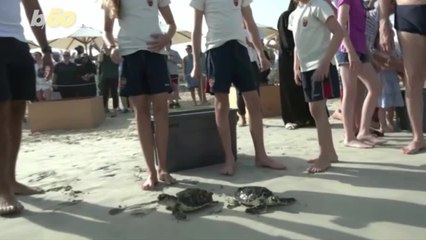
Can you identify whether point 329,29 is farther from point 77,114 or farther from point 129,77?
point 77,114

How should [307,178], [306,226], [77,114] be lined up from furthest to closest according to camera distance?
[77,114] → [307,178] → [306,226]

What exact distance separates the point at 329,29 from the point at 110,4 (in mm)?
1808

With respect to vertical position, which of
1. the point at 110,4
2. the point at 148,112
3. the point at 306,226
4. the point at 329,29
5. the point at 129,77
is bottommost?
the point at 306,226

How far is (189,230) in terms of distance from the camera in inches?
112

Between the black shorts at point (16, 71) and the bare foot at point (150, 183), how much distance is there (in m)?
1.09

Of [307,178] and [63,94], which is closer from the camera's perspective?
A: [307,178]

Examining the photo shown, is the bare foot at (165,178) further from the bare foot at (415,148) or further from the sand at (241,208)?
the bare foot at (415,148)

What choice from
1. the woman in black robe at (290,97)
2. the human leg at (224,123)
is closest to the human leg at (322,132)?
the human leg at (224,123)

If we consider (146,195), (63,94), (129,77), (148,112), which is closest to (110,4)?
(129,77)

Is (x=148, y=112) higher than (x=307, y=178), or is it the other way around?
(x=148, y=112)

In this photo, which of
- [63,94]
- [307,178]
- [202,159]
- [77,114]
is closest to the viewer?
[307,178]

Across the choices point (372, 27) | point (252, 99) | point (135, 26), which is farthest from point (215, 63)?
point (372, 27)

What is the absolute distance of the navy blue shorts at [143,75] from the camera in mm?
3881

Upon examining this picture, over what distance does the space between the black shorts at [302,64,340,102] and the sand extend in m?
0.63
